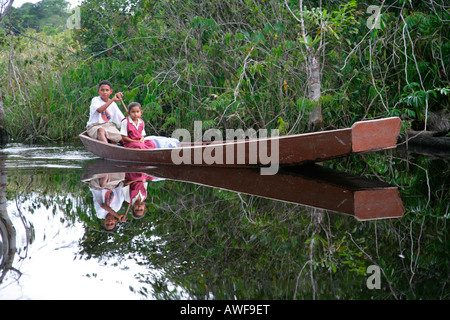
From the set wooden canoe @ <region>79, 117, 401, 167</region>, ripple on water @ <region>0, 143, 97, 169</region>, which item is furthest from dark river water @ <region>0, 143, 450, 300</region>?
ripple on water @ <region>0, 143, 97, 169</region>

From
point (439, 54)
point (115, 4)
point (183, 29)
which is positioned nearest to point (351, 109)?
point (439, 54)

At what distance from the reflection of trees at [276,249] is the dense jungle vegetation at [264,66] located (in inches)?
116

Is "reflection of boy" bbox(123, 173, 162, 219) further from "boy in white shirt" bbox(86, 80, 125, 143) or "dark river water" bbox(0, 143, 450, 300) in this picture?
"boy in white shirt" bbox(86, 80, 125, 143)

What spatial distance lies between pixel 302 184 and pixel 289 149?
0.61 metres

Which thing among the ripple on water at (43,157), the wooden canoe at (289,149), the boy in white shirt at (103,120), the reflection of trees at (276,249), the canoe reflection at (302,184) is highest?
the boy in white shirt at (103,120)

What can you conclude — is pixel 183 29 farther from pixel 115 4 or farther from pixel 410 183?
pixel 410 183

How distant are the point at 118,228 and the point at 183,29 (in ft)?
18.3

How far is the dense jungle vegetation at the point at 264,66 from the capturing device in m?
6.57

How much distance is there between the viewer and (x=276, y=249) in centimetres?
263

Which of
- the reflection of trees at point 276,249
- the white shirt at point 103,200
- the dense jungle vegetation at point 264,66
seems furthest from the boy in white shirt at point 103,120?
the reflection of trees at point 276,249

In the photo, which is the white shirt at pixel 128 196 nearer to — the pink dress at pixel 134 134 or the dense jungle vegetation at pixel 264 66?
the pink dress at pixel 134 134

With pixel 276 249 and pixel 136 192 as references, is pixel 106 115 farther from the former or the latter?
pixel 276 249

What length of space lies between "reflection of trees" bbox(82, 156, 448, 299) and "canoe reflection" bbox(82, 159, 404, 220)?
0.57 ft

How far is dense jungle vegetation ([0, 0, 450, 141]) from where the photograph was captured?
657 cm
